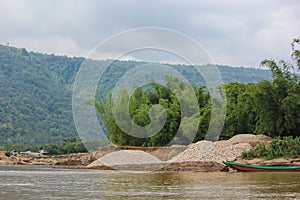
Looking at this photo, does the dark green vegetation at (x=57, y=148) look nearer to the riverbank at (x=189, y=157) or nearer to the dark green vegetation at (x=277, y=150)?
the riverbank at (x=189, y=157)

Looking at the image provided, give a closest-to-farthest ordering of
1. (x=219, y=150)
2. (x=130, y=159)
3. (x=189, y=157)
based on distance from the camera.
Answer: (x=219, y=150)
(x=189, y=157)
(x=130, y=159)

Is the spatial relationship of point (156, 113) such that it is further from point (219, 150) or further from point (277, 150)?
point (277, 150)

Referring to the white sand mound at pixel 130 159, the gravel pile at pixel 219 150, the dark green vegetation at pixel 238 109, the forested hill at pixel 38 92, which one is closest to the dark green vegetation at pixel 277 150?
the gravel pile at pixel 219 150

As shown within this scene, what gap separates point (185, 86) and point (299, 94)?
51.1ft

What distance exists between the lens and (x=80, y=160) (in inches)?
2457

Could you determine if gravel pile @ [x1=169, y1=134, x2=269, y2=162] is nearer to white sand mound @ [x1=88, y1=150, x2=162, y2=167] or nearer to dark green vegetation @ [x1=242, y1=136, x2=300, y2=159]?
dark green vegetation @ [x1=242, y1=136, x2=300, y2=159]

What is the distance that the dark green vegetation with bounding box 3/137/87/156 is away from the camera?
85375mm

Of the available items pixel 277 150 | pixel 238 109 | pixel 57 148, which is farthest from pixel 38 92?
pixel 277 150

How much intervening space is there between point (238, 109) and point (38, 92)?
228 feet

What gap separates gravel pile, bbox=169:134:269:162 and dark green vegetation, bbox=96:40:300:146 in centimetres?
343

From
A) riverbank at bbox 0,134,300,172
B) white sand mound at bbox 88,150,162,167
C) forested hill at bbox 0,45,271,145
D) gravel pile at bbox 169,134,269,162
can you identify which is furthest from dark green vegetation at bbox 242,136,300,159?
forested hill at bbox 0,45,271,145

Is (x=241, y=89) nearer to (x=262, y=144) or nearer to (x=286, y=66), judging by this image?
(x=286, y=66)

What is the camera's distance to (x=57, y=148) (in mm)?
88812

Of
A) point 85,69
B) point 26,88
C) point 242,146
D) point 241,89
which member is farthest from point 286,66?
point 26,88
